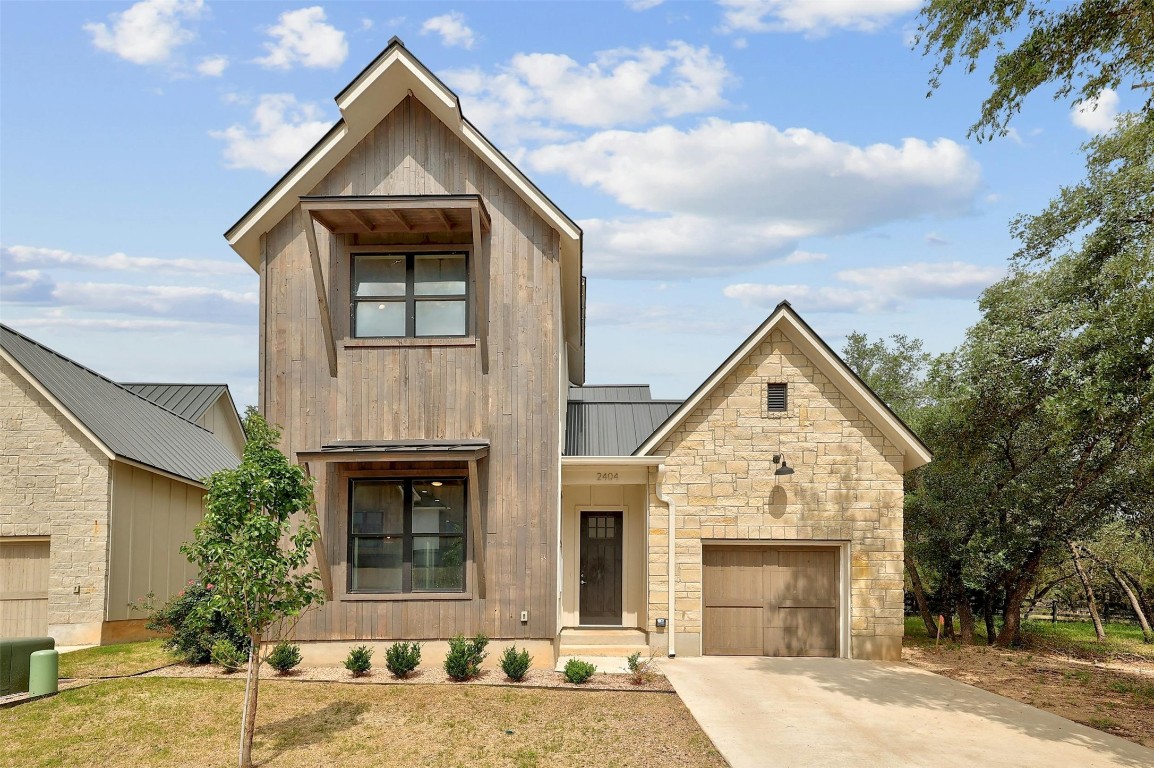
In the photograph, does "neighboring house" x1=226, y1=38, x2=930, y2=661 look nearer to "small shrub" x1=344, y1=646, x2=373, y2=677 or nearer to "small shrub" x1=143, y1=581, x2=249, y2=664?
"small shrub" x1=344, y1=646, x2=373, y2=677

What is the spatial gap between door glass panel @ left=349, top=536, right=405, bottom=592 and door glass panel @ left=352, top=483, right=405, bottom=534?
0.49 feet

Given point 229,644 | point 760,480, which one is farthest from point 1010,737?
point 229,644

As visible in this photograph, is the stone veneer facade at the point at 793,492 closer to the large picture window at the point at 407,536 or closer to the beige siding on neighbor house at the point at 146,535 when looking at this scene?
the large picture window at the point at 407,536

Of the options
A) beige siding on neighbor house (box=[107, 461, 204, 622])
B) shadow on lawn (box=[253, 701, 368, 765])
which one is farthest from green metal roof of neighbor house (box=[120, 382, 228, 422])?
shadow on lawn (box=[253, 701, 368, 765])

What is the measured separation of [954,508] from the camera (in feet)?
58.0

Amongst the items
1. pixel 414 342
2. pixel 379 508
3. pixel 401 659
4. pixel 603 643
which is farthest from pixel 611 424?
pixel 401 659

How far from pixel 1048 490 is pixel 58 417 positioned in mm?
18637

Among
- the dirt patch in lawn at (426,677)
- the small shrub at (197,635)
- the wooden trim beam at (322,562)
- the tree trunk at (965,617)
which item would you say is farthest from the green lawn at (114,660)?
the tree trunk at (965,617)

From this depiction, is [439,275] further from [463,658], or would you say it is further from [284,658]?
[284,658]

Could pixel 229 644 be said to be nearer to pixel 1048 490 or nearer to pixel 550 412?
pixel 550 412

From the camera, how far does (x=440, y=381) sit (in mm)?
13148

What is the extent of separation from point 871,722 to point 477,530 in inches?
226

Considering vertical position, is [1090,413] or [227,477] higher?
[1090,413]

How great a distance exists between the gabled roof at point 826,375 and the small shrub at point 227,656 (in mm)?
6719
